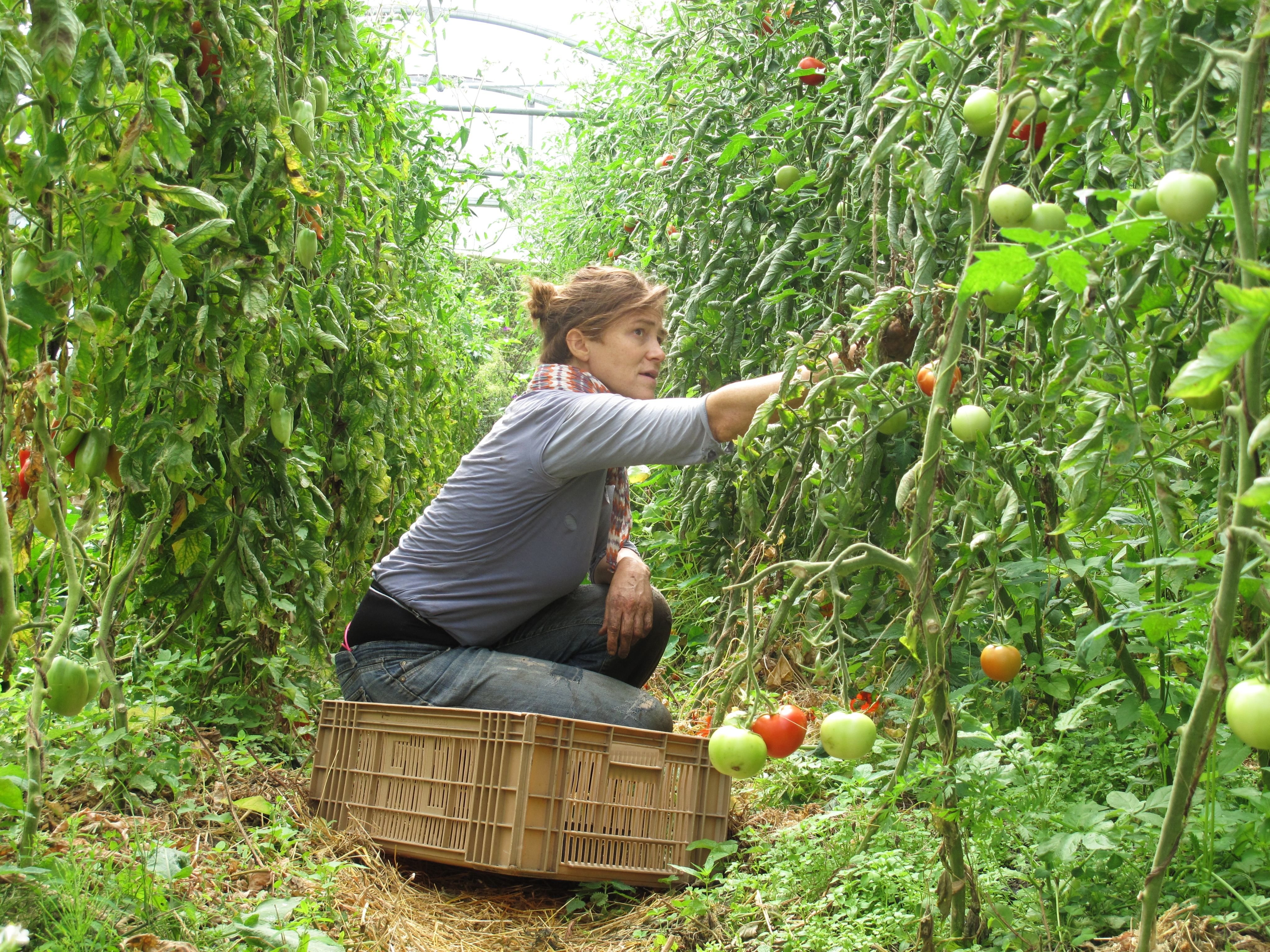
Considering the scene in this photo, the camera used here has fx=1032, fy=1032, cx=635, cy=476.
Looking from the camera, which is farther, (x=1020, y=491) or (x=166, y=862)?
(x=166, y=862)

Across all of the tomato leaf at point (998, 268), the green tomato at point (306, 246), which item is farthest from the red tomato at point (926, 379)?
the green tomato at point (306, 246)

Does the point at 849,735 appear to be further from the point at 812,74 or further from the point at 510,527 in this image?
the point at 812,74

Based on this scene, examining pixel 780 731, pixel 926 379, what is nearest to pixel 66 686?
pixel 780 731

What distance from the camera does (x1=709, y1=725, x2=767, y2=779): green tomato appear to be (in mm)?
1051

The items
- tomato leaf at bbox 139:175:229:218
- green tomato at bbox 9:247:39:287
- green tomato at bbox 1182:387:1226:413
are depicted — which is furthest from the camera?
tomato leaf at bbox 139:175:229:218

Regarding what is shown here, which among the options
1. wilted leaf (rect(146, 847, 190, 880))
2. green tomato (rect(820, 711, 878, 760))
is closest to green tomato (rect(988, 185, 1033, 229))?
green tomato (rect(820, 711, 878, 760))

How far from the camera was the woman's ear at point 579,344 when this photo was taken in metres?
2.23

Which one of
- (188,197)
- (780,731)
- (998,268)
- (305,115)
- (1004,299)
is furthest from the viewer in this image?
(305,115)

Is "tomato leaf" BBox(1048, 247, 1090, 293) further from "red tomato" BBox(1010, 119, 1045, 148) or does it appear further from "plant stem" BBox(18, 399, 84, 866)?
"plant stem" BBox(18, 399, 84, 866)

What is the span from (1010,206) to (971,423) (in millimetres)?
229

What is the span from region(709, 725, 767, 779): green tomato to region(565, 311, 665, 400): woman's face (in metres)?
1.21

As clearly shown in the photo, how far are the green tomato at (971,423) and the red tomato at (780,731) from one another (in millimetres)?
378

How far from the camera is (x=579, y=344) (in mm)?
2236

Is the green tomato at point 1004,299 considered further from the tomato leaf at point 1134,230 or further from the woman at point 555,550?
the woman at point 555,550
